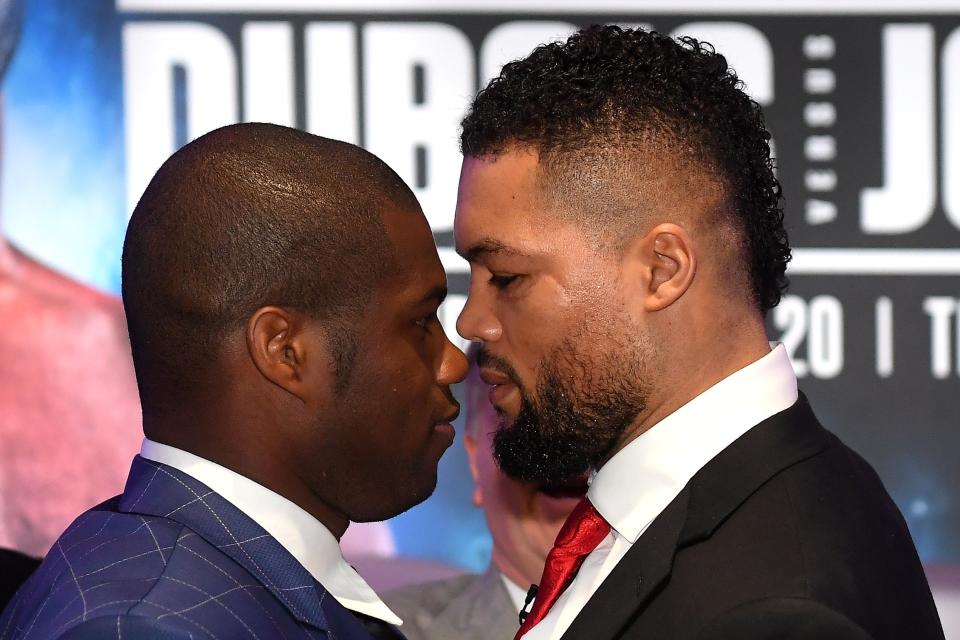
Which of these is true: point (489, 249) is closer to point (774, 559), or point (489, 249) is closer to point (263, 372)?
point (263, 372)

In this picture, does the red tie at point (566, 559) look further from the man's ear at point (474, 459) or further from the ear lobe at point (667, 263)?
the man's ear at point (474, 459)

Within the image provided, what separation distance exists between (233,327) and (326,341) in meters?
0.13

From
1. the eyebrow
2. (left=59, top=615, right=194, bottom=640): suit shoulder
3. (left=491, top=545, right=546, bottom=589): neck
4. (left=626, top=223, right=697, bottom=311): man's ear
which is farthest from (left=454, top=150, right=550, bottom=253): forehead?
(left=491, top=545, right=546, bottom=589): neck

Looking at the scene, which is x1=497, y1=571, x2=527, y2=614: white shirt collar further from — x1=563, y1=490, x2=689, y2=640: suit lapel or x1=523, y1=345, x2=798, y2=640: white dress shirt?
x1=563, y1=490, x2=689, y2=640: suit lapel

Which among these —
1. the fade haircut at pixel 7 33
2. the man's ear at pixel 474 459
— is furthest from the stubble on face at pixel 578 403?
the fade haircut at pixel 7 33

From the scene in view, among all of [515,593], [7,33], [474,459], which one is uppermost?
[7,33]

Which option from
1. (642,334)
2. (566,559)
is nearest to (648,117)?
(642,334)

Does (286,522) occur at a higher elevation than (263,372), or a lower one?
lower

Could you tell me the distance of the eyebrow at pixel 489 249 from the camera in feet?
5.91

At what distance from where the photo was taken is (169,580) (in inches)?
52.0

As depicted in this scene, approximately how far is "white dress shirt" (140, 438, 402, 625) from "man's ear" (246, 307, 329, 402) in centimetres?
14

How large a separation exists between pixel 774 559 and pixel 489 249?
2.16ft

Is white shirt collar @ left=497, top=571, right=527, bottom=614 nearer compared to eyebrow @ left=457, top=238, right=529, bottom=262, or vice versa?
eyebrow @ left=457, top=238, right=529, bottom=262

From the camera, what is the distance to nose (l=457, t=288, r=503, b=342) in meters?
1.90
